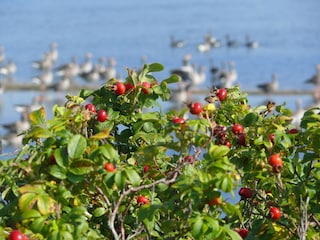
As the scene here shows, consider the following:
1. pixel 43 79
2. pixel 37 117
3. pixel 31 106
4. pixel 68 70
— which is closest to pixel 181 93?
pixel 31 106

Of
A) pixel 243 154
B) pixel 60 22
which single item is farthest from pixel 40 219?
pixel 60 22

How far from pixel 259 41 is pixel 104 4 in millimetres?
15719

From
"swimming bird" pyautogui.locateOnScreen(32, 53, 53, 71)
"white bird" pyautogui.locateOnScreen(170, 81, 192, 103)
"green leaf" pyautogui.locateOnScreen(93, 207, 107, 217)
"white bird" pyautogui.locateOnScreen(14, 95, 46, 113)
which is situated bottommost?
"swimming bird" pyautogui.locateOnScreen(32, 53, 53, 71)

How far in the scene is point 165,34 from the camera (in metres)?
26.4

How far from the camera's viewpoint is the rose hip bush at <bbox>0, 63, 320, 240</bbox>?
2146mm

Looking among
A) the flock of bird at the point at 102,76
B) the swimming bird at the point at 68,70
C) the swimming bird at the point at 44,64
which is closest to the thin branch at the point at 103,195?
the flock of bird at the point at 102,76

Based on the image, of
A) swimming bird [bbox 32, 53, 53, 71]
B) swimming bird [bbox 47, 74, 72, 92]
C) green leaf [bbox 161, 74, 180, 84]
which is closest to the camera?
green leaf [bbox 161, 74, 180, 84]

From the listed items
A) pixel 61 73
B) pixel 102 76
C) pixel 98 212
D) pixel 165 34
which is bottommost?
pixel 165 34

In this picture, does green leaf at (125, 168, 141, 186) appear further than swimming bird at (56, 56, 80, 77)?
No

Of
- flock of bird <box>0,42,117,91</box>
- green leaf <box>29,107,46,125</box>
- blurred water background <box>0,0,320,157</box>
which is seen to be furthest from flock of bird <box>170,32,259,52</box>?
green leaf <box>29,107,46,125</box>

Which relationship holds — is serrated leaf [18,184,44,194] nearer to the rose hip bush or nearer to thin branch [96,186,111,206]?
the rose hip bush

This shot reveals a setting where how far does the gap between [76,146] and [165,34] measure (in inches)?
961

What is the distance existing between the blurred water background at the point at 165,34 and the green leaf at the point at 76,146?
397 inches

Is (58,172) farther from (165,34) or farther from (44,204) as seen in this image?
(165,34)
